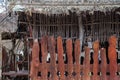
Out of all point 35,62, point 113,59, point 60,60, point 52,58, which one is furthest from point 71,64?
point 113,59

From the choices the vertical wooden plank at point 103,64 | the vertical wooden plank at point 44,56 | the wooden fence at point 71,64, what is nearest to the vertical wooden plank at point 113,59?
the wooden fence at point 71,64

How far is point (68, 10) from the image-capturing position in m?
8.86

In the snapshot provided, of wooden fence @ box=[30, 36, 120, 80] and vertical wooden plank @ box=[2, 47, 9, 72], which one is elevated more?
wooden fence @ box=[30, 36, 120, 80]

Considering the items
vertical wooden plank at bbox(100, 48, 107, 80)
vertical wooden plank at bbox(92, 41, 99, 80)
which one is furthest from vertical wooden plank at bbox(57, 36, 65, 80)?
vertical wooden plank at bbox(100, 48, 107, 80)

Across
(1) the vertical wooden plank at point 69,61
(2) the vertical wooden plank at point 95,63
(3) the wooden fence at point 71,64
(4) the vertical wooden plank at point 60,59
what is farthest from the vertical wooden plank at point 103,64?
(4) the vertical wooden plank at point 60,59

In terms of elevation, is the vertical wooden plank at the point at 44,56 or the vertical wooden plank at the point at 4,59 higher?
the vertical wooden plank at the point at 44,56

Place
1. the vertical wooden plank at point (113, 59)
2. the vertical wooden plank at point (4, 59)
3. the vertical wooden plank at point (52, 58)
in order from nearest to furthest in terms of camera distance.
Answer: the vertical wooden plank at point (113, 59), the vertical wooden plank at point (52, 58), the vertical wooden plank at point (4, 59)

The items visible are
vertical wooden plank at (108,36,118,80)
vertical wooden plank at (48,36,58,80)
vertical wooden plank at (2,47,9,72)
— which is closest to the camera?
vertical wooden plank at (108,36,118,80)

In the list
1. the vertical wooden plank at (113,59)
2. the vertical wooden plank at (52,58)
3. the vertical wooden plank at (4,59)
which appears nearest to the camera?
the vertical wooden plank at (113,59)

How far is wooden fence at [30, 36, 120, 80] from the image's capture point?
8578 millimetres

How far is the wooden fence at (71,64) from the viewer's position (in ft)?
28.1

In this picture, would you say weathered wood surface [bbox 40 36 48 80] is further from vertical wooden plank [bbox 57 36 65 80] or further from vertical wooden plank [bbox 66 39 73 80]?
vertical wooden plank [bbox 66 39 73 80]

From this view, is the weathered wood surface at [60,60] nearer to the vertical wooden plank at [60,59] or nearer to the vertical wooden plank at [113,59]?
the vertical wooden plank at [60,59]

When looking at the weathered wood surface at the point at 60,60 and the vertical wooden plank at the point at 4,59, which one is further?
the vertical wooden plank at the point at 4,59
